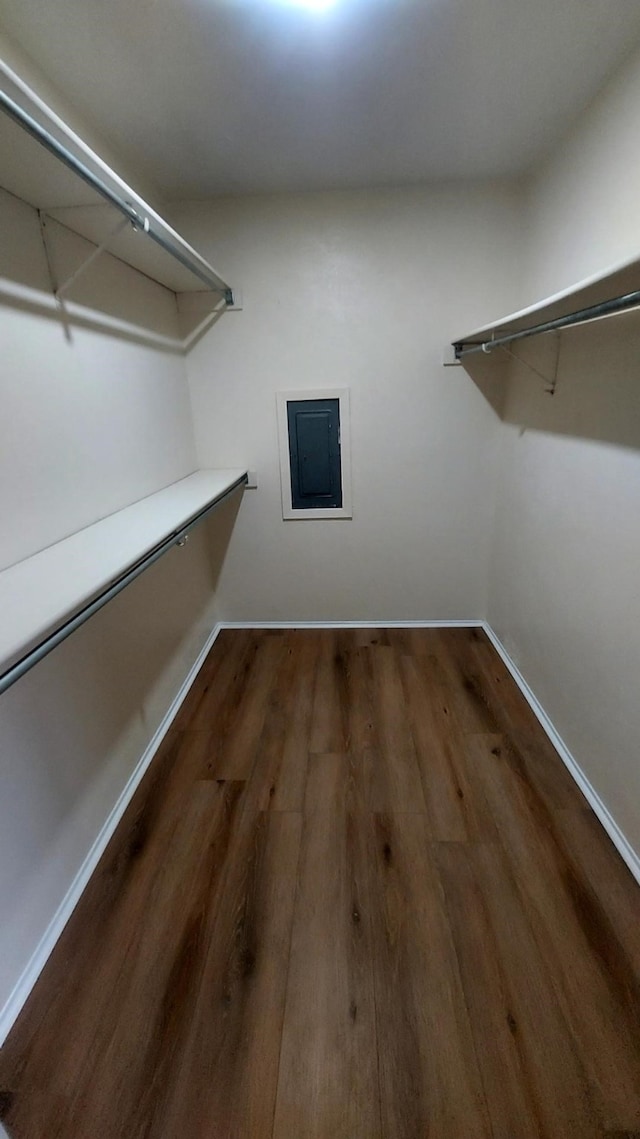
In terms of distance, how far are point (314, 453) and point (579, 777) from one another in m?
1.89

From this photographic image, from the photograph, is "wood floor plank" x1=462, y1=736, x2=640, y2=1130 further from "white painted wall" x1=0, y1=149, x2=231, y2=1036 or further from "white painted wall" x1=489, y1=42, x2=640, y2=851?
"white painted wall" x1=0, y1=149, x2=231, y2=1036

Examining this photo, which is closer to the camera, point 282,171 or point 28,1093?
point 28,1093

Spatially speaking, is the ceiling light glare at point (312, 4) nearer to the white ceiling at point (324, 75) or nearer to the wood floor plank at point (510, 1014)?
the white ceiling at point (324, 75)

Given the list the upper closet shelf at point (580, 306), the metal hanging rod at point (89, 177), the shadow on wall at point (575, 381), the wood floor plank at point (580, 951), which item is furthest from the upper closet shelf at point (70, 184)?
the wood floor plank at point (580, 951)

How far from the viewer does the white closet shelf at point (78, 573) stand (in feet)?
2.56

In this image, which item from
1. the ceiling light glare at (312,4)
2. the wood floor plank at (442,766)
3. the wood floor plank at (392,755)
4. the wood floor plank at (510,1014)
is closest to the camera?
the wood floor plank at (510,1014)

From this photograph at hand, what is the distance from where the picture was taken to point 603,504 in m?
1.49

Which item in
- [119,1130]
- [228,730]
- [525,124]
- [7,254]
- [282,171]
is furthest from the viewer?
[228,730]

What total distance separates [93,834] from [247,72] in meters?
2.37

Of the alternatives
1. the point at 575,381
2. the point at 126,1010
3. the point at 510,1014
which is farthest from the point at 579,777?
the point at 126,1010

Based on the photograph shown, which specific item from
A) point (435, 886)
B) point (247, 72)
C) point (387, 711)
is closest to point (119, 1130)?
point (435, 886)

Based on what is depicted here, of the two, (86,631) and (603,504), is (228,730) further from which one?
(603,504)

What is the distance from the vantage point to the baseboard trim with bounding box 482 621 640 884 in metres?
1.39

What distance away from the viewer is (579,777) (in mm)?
1671
